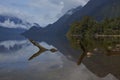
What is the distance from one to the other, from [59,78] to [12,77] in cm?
603

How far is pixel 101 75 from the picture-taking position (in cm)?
3434

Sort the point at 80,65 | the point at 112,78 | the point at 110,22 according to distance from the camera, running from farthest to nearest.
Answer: the point at 110,22 < the point at 80,65 < the point at 112,78

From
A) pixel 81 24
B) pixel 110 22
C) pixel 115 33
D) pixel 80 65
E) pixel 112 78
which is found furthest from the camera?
pixel 81 24

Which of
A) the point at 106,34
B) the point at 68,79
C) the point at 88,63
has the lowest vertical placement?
the point at 106,34

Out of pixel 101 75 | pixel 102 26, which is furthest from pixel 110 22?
pixel 101 75

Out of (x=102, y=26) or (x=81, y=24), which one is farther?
(x=81, y=24)

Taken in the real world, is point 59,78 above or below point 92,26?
above

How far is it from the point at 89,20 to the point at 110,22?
652 inches

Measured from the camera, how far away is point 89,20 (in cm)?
19762

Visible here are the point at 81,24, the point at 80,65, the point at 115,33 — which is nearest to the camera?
the point at 80,65

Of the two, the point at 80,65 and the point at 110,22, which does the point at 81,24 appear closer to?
the point at 110,22

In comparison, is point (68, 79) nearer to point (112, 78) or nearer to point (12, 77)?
point (112, 78)

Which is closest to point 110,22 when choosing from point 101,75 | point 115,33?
point 115,33

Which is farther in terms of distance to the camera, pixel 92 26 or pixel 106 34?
pixel 92 26
